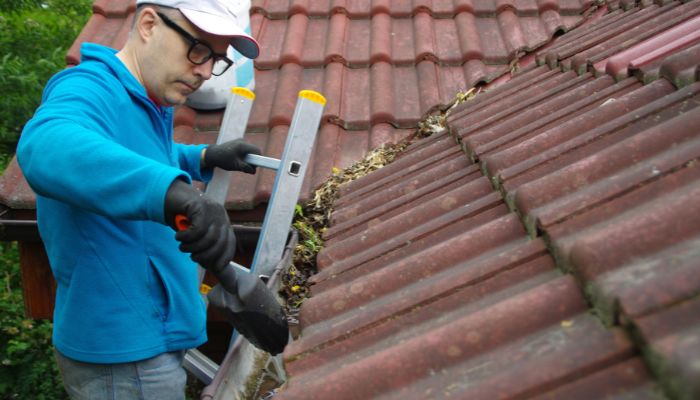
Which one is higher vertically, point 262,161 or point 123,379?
point 262,161

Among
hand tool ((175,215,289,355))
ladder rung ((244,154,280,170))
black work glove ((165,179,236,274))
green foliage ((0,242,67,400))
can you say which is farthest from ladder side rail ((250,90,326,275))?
green foliage ((0,242,67,400))

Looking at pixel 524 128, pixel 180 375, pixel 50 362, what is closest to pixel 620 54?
pixel 524 128

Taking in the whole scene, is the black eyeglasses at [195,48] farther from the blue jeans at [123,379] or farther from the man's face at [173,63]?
the blue jeans at [123,379]

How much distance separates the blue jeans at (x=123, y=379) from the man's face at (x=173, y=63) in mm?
782

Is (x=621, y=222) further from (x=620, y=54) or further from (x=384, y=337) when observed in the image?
(x=620, y=54)

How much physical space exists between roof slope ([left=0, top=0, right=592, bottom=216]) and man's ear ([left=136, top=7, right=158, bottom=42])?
3.34ft

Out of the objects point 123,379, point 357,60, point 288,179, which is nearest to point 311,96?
point 288,179

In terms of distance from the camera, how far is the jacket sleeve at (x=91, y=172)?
1381mm

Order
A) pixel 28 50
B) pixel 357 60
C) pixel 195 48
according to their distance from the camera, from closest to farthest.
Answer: pixel 195 48, pixel 357 60, pixel 28 50

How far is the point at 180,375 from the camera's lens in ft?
6.49

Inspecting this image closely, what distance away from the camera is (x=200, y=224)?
1398mm

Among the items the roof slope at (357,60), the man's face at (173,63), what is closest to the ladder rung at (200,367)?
the roof slope at (357,60)

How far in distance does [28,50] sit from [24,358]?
4691mm

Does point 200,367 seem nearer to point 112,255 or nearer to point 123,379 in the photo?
point 123,379
